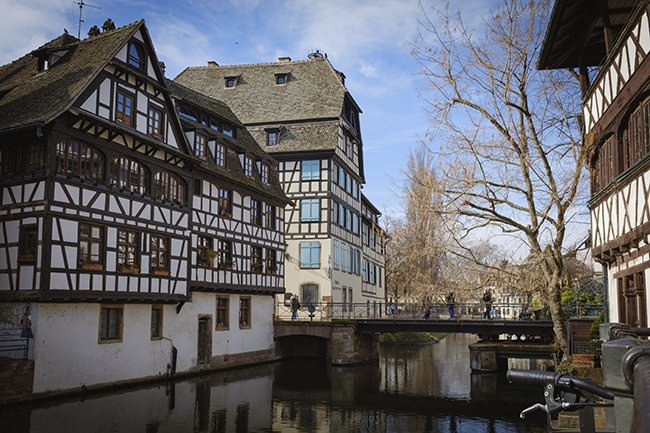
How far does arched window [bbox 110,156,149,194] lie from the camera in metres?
21.6

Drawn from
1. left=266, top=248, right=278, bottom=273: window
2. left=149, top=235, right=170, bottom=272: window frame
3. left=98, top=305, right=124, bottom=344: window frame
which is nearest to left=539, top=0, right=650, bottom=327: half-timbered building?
left=149, top=235, right=170, bottom=272: window frame

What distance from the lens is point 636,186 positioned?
12.0 m

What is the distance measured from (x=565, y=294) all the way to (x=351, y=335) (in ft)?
37.6

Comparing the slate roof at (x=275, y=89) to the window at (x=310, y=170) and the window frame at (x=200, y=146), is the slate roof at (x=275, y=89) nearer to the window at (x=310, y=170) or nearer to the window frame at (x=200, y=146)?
the window at (x=310, y=170)

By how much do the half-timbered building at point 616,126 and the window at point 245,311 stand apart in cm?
1870

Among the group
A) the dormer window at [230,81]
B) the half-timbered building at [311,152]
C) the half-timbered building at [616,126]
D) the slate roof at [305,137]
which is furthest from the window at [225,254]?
the dormer window at [230,81]

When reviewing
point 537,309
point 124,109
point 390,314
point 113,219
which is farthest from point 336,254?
point 124,109

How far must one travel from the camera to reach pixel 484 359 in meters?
28.7

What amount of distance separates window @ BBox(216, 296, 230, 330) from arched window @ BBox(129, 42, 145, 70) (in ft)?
37.3

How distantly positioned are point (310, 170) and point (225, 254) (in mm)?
11388

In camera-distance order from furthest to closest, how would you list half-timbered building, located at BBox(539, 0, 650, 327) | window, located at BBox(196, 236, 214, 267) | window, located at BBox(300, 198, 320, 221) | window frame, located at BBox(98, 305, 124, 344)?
1. window, located at BBox(300, 198, 320, 221)
2. window, located at BBox(196, 236, 214, 267)
3. window frame, located at BBox(98, 305, 124, 344)
4. half-timbered building, located at BBox(539, 0, 650, 327)

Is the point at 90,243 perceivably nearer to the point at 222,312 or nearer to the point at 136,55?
the point at 136,55

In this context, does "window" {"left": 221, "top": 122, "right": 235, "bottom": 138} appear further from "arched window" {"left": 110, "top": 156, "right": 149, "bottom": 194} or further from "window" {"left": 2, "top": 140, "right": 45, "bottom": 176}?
"window" {"left": 2, "top": 140, "right": 45, "bottom": 176}

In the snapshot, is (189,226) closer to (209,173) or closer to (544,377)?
(209,173)
